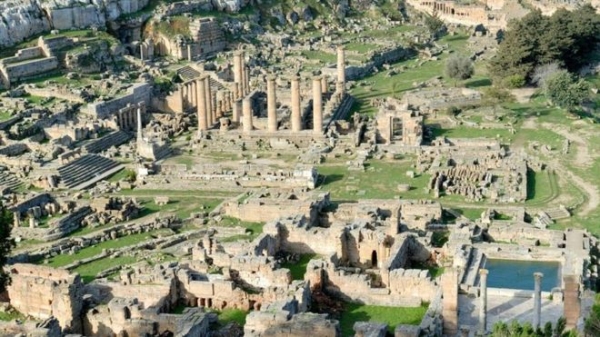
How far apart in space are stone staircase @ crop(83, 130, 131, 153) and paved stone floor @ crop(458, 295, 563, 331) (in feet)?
110

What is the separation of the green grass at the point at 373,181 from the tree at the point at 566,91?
16.8 metres

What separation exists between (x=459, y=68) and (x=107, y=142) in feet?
110

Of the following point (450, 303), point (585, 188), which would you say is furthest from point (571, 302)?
point (585, 188)

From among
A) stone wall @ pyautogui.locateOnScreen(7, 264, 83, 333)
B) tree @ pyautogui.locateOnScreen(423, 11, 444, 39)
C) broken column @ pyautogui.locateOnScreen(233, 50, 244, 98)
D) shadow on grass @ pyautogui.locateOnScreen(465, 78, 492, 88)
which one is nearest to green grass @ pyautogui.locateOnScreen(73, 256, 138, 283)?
stone wall @ pyautogui.locateOnScreen(7, 264, 83, 333)

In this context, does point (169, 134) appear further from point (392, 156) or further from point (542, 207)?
point (542, 207)

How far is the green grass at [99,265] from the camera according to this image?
41.5 m

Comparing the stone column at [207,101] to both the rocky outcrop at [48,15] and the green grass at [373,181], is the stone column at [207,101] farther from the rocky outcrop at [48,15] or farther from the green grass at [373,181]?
the rocky outcrop at [48,15]

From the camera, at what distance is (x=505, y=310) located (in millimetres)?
35625

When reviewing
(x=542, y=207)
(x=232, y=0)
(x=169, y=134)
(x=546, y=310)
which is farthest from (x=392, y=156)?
(x=232, y=0)

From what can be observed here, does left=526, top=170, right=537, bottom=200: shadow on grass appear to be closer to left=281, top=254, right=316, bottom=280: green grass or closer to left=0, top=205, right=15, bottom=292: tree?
left=281, top=254, right=316, bottom=280: green grass

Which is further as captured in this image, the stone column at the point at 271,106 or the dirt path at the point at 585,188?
the stone column at the point at 271,106

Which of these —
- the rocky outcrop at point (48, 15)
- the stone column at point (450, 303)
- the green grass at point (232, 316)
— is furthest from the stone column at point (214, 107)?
the stone column at point (450, 303)

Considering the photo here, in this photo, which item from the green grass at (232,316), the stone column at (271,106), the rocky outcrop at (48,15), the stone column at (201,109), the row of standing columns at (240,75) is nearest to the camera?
the green grass at (232,316)

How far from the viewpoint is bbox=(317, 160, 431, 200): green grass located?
53.0 meters
